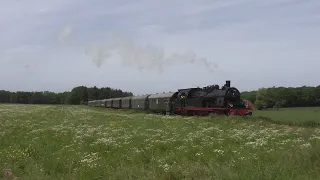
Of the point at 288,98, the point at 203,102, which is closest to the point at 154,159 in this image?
the point at 203,102

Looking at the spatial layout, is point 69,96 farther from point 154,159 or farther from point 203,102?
point 154,159

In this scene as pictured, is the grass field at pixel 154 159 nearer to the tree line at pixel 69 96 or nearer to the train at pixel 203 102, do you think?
the train at pixel 203 102

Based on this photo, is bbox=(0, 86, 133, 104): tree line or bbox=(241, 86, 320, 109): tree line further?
bbox=(0, 86, 133, 104): tree line

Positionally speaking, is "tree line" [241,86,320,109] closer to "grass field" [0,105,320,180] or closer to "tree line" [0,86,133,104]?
"grass field" [0,105,320,180]

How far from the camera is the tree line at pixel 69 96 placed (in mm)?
179000

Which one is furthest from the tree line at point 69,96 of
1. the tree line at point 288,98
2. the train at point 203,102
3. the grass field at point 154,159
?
the grass field at point 154,159

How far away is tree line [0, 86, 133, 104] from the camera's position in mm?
179000

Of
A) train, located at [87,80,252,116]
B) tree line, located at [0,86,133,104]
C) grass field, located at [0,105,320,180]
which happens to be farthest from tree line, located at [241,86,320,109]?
tree line, located at [0,86,133,104]

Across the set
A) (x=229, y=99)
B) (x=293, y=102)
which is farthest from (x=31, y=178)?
(x=293, y=102)

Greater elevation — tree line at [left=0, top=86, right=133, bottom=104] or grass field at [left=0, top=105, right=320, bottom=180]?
tree line at [left=0, top=86, right=133, bottom=104]

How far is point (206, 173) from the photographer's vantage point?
31.9 ft

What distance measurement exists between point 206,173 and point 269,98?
192 ft

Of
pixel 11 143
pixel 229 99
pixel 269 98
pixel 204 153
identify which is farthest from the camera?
pixel 269 98

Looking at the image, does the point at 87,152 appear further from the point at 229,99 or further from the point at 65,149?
the point at 229,99
